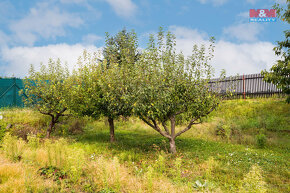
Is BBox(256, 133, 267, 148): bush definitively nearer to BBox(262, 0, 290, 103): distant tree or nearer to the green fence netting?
BBox(262, 0, 290, 103): distant tree

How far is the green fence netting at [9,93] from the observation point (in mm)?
17922

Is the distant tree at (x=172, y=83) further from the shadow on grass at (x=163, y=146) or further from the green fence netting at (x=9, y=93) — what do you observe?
the green fence netting at (x=9, y=93)

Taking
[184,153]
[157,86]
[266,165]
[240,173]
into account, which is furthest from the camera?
[184,153]

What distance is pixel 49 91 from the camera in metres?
12.3

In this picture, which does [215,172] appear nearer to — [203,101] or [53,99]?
[203,101]

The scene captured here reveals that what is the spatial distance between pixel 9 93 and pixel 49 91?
8279 millimetres

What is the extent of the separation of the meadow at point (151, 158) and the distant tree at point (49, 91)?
1960 mm

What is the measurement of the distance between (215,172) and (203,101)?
3.07m

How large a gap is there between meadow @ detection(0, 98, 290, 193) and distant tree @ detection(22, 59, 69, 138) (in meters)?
1.96

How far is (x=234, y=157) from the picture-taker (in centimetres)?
820

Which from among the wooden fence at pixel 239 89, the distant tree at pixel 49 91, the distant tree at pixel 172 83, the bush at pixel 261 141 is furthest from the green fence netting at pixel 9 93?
the bush at pixel 261 141

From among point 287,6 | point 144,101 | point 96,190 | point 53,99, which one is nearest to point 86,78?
point 53,99

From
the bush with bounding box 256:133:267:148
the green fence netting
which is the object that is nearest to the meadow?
the bush with bounding box 256:133:267:148

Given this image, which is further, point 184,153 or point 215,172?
point 184,153
